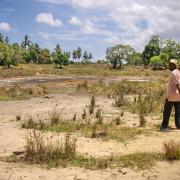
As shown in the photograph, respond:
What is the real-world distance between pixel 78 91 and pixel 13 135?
1537 centimetres

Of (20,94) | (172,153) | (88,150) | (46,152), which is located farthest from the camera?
(20,94)

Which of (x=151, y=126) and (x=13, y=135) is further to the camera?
(x=151, y=126)

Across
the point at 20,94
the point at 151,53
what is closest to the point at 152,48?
the point at 151,53

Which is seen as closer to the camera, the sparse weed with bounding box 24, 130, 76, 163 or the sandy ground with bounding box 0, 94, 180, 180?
the sandy ground with bounding box 0, 94, 180, 180

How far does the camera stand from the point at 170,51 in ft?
265

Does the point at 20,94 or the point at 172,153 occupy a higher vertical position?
the point at 172,153

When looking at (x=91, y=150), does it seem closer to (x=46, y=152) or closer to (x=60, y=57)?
(x=46, y=152)

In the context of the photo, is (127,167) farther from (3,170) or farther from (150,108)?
(150,108)

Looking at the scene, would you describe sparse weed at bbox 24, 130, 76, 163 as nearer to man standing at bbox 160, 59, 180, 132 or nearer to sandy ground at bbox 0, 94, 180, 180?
sandy ground at bbox 0, 94, 180, 180

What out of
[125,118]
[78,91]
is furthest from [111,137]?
[78,91]

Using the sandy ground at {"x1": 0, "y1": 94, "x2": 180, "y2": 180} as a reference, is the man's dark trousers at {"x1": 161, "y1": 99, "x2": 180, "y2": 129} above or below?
above

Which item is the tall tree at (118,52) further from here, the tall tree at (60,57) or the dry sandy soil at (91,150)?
the dry sandy soil at (91,150)

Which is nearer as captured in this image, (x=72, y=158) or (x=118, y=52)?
(x=72, y=158)

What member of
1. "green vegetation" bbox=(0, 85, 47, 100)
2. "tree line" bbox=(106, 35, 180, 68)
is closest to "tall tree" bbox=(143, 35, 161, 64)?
"tree line" bbox=(106, 35, 180, 68)
